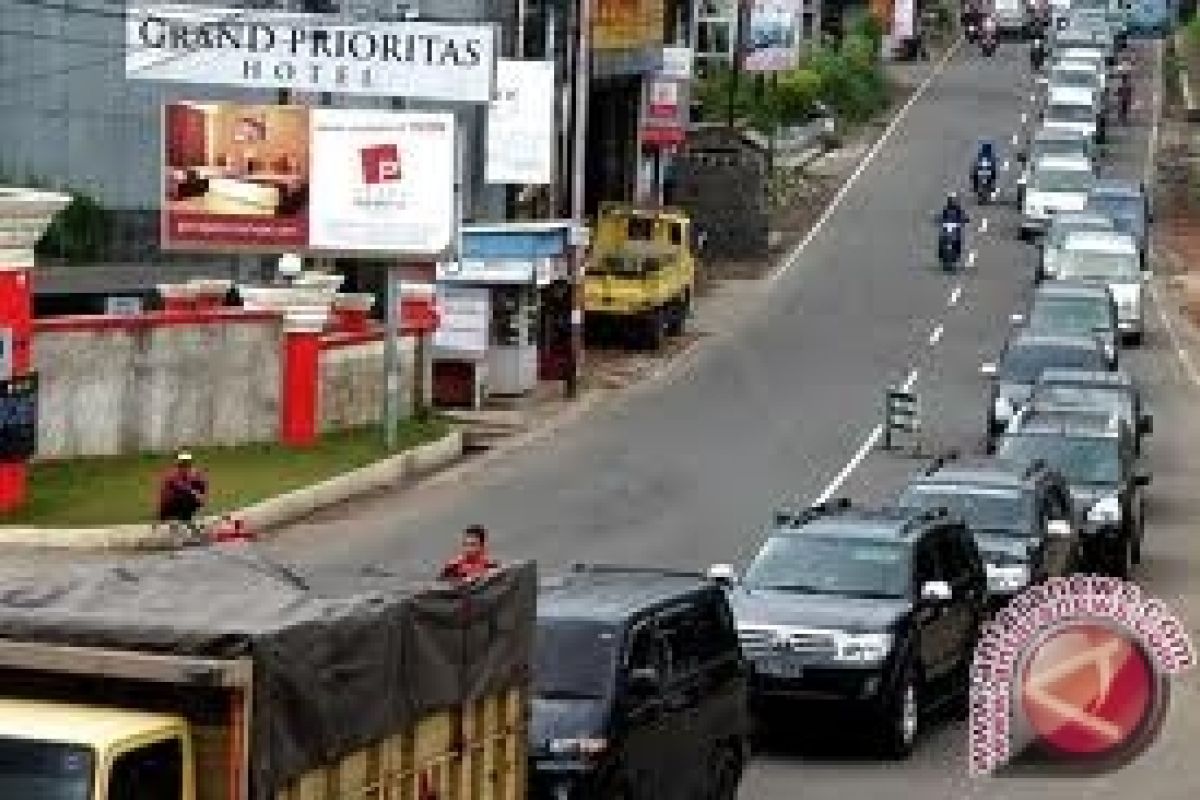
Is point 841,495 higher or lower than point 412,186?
lower

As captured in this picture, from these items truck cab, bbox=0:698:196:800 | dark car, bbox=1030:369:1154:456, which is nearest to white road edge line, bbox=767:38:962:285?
dark car, bbox=1030:369:1154:456

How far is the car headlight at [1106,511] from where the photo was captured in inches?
1264

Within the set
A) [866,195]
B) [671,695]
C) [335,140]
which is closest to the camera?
[671,695]

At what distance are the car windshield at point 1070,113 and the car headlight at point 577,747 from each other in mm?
77291

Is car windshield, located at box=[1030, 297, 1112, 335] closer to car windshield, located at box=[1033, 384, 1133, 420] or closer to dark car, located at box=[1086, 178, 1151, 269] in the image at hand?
car windshield, located at box=[1033, 384, 1133, 420]

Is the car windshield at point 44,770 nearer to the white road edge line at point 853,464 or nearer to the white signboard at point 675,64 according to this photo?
the white road edge line at point 853,464

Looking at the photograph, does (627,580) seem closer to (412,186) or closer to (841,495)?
(841,495)

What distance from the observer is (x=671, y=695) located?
19.1m

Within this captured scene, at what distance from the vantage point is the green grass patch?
111 ft

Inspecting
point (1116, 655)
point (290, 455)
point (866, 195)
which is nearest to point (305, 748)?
point (1116, 655)

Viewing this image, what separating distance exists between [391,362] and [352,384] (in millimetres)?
960

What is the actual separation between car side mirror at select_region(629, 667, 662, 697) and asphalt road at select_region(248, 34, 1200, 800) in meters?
2.66

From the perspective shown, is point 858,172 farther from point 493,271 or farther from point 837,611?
point 837,611

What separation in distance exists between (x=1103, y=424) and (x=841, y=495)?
15.6 ft
